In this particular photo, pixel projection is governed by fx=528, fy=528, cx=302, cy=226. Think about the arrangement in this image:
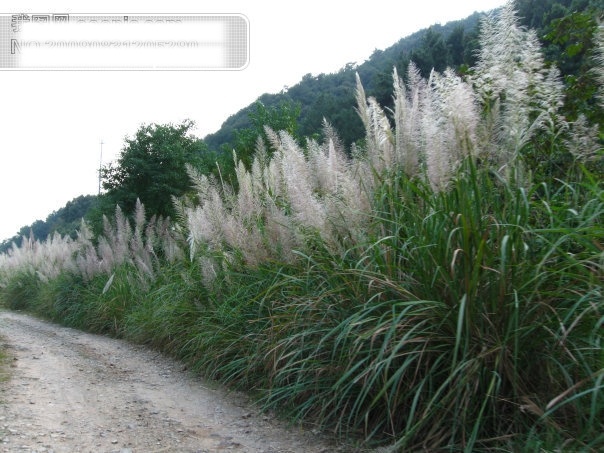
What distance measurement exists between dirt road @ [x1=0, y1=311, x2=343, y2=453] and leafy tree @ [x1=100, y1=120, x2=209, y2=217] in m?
5.43

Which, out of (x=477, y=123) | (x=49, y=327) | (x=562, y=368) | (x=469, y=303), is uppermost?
(x=477, y=123)

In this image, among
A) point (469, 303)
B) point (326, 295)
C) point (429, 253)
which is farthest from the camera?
point (326, 295)

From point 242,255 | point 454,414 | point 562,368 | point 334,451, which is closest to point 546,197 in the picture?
point 562,368

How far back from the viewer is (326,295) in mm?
3172

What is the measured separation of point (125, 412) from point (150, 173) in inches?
301

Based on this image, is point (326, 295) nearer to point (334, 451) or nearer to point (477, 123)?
point (334, 451)

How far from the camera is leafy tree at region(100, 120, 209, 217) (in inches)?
417

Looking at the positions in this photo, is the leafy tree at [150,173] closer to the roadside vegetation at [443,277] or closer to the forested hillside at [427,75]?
the forested hillside at [427,75]

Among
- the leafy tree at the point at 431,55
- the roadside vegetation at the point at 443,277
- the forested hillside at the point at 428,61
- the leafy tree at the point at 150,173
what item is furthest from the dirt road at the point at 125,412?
the leafy tree at the point at 431,55

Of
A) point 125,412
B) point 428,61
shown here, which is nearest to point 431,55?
point 428,61

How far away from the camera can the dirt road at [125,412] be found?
9.75ft

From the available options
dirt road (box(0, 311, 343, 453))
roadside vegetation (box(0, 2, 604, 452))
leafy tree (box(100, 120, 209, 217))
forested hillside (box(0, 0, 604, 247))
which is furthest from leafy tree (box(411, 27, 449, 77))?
dirt road (box(0, 311, 343, 453))

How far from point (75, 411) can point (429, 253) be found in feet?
8.45

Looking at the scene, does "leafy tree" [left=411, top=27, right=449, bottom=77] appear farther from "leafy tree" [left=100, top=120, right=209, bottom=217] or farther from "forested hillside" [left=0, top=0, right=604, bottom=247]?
"leafy tree" [left=100, top=120, right=209, bottom=217]
